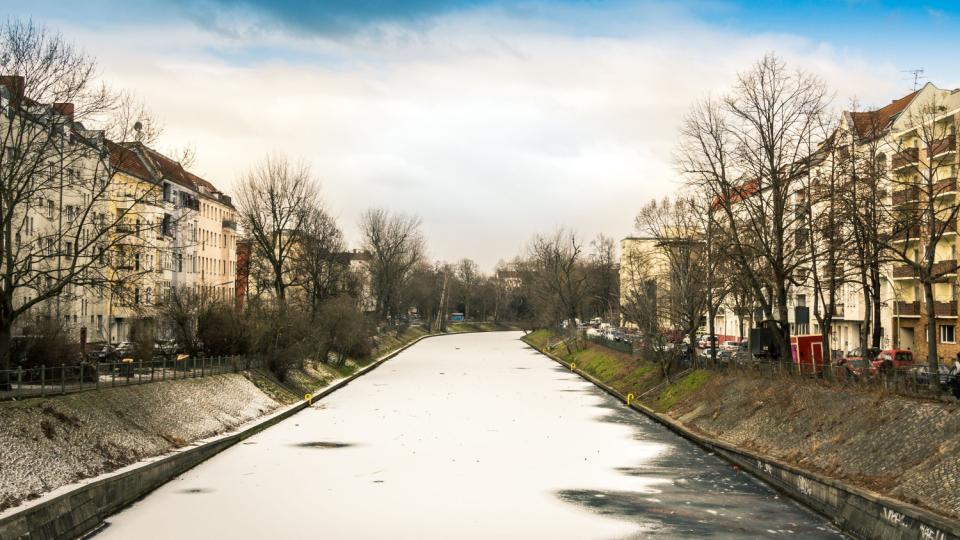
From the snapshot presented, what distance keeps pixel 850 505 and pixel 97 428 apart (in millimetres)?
20281

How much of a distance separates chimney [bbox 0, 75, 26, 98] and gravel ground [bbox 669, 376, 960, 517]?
1051 inches

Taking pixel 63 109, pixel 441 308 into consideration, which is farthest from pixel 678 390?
pixel 441 308

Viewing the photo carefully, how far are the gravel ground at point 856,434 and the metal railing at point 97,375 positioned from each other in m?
21.6

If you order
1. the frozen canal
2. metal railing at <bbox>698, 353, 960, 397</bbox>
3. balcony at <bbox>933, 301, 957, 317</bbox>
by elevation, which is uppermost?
balcony at <bbox>933, 301, 957, 317</bbox>

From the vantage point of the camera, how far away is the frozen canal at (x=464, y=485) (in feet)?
76.3

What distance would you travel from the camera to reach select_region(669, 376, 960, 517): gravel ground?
21.1 m

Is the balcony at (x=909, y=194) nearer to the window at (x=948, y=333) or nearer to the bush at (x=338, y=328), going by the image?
the window at (x=948, y=333)

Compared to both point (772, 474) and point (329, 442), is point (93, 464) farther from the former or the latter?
point (772, 474)

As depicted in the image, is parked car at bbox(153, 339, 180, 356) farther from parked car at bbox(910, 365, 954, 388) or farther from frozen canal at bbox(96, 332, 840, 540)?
parked car at bbox(910, 365, 954, 388)

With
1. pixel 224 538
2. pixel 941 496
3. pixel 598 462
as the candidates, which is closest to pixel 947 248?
pixel 598 462

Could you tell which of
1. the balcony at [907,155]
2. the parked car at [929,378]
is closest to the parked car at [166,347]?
the balcony at [907,155]

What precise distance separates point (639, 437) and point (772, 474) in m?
12.2

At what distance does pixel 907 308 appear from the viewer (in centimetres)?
6406

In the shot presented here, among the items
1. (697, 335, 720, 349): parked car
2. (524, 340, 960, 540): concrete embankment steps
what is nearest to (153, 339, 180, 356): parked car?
(524, 340, 960, 540): concrete embankment steps
